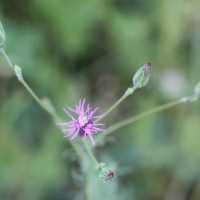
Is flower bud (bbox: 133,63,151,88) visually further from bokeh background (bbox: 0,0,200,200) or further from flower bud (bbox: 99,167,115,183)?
bokeh background (bbox: 0,0,200,200)

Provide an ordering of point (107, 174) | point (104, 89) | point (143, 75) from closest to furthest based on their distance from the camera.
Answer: point (107, 174) < point (143, 75) < point (104, 89)

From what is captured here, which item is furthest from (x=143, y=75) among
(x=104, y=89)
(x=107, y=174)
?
(x=104, y=89)

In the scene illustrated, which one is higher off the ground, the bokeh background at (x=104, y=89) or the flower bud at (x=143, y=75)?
the bokeh background at (x=104, y=89)

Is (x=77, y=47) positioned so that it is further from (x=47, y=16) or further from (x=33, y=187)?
(x=33, y=187)

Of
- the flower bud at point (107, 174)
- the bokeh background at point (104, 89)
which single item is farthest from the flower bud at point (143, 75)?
the bokeh background at point (104, 89)

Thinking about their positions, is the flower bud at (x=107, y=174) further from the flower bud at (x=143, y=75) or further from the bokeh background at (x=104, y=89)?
the bokeh background at (x=104, y=89)

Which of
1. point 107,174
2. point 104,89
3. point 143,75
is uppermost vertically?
point 104,89

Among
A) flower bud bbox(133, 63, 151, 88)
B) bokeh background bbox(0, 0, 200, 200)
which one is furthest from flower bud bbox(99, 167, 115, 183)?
bokeh background bbox(0, 0, 200, 200)

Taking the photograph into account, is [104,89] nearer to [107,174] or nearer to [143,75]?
[143,75]

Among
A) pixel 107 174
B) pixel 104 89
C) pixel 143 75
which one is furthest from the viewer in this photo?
pixel 104 89
